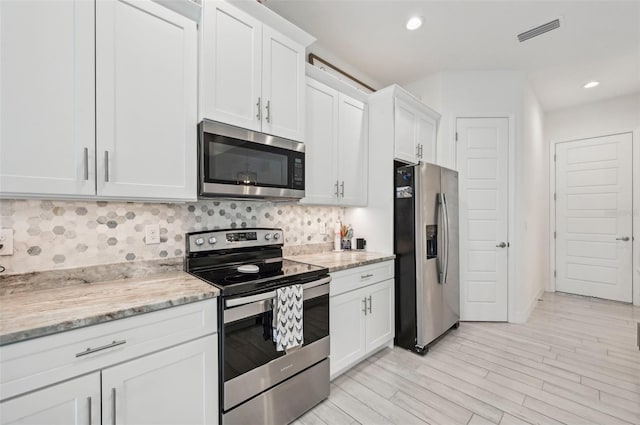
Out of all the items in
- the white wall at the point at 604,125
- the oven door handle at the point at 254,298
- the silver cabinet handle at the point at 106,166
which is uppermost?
the white wall at the point at 604,125

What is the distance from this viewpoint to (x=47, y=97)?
1.21 metres

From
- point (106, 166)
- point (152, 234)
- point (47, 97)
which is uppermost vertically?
point (47, 97)

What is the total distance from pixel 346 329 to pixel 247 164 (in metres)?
1.42

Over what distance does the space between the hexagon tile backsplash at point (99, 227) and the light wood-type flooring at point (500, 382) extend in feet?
4.64

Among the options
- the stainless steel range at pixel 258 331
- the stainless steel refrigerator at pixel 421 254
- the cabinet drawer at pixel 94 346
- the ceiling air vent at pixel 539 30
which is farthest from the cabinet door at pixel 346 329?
the ceiling air vent at pixel 539 30

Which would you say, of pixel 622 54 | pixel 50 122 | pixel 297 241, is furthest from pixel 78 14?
pixel 622 54

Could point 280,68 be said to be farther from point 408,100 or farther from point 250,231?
point 408,100

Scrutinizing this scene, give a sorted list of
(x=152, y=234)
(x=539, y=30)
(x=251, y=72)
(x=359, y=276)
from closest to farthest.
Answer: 1. (x=152, y=234)
2. (x=251, y=72)
3. (x=359, y=276)
4. (x=539, y=30)

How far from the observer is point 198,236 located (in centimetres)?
187

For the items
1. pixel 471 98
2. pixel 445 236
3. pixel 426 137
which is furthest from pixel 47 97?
pixel 471 98

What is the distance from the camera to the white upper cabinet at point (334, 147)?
2371mm

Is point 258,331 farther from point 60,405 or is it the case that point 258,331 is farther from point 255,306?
point 60,405

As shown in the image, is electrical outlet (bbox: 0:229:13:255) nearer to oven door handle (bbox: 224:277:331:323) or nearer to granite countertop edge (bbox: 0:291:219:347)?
granite countertop edge (bbox: 0:291:219:347)

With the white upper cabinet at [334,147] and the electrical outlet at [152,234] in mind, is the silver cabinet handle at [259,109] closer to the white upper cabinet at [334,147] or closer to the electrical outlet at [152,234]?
the white upper cabinet at [334,147]
